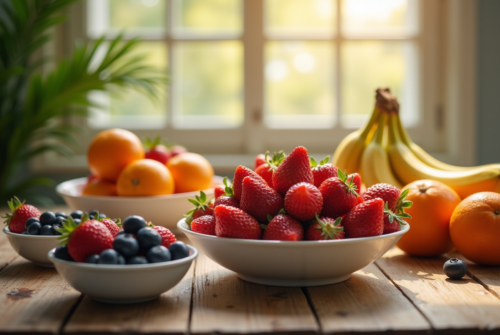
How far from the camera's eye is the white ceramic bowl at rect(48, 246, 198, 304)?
0.72 metres

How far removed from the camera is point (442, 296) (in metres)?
0.82

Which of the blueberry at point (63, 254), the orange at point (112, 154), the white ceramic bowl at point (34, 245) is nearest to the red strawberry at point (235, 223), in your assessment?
the blueberry at point (63, 254)

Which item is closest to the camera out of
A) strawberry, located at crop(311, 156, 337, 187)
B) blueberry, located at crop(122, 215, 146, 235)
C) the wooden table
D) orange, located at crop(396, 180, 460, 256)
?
the wooden table

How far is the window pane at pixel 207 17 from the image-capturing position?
2348mm

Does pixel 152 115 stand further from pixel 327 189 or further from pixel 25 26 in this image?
pixel 327 189

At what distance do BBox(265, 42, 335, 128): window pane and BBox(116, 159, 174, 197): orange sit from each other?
119cm

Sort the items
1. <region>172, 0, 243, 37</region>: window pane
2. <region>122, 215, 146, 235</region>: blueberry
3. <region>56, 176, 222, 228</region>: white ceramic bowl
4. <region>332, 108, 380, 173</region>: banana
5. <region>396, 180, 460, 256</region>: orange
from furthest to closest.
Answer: <region>172, 0, 243, 37</region>: window pane → <region>332, 108, 380, 173</region>: banana → <region>56, 176, 222, 228</region>: white ceramic bowl → <region>396, 180, 460, 256</region>: orange → <region>122, 215, 146, 235</region>: blueberry

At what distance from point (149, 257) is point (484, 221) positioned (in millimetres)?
641

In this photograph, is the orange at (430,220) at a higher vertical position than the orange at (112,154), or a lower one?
lower

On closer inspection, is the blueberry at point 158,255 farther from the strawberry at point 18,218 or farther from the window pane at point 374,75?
the window pane at point 374,75

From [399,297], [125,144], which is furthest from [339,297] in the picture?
[125,144]

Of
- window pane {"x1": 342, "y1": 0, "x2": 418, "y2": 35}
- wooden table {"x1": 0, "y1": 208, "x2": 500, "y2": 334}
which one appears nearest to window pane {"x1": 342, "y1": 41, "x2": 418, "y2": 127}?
window pane {"x1": 342, "y1": 0, "x2": 418, "y2": 35}

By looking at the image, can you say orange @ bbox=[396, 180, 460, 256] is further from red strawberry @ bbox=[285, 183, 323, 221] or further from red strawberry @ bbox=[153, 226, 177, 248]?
red strawberry @ bbox=[153, 226, 177, 248]

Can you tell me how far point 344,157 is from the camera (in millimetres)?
1351
